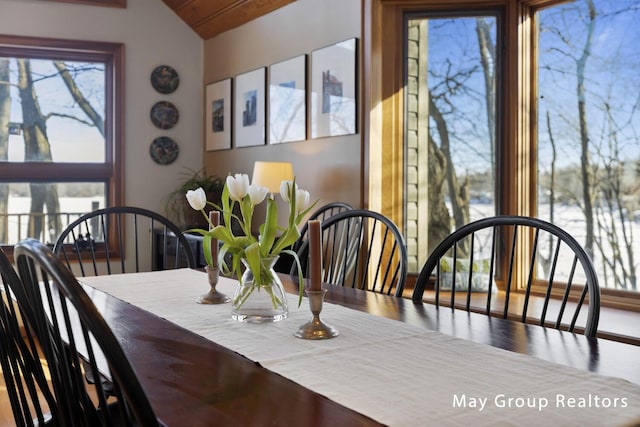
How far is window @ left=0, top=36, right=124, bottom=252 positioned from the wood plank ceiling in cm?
55

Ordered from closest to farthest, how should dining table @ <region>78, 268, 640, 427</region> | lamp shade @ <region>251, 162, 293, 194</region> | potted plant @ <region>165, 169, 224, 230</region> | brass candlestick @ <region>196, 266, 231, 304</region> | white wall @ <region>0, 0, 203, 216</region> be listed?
dining table @ <region>78, 268, 640, 427</region> < brass candlestick @ <region>196, 266, 231, 304</region> < lamp shade @ <region>251, 162, 293, 194</region> < white wall @ <region>0, 0, 203, 216</region> < potted plant @ <region>165, 169, 224, 230</region>

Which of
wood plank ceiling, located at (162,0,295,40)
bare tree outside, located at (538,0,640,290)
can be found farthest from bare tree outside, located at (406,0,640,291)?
wood plank ceiling, located at (162,0,295,40)

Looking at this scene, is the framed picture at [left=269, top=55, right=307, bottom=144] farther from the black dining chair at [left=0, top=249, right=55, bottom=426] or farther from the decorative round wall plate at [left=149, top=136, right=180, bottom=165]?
the black dining chair at [left=0, top=249, right=55, bottom=426]

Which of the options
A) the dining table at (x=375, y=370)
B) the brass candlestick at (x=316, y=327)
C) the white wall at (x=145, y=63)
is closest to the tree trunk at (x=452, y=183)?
the dining table at (x=375, y=370)

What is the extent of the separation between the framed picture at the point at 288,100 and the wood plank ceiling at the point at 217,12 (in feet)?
1.32

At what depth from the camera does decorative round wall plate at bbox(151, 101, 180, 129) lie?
16.1 feet

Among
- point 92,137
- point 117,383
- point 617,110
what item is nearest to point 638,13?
point 617,110

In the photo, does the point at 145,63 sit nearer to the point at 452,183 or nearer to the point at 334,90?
the point at 334,90

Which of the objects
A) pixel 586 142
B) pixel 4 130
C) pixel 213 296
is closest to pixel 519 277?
pixel 586 142

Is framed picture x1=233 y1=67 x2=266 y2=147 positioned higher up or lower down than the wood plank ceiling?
lower down

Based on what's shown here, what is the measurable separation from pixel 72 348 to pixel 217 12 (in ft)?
13.3

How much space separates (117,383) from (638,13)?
272 centimetres

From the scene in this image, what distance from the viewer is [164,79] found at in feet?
16.1

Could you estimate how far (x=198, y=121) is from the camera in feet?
16.6
